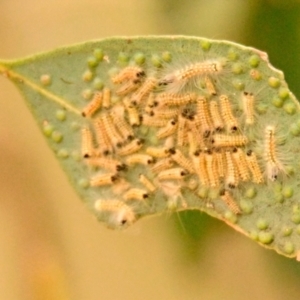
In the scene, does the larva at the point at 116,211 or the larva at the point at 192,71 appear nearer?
the larva at the point at 192,71

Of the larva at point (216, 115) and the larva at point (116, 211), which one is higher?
the larva at point (216, 115)

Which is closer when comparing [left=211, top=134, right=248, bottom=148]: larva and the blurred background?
[left=211, top=134, right=248, bottom=148]: larva

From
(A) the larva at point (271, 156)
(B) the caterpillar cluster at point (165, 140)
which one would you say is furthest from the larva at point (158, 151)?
(A) the larva at point (271, 156)

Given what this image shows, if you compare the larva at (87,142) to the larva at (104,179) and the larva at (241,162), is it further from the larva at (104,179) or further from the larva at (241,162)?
the larva at (241,162)

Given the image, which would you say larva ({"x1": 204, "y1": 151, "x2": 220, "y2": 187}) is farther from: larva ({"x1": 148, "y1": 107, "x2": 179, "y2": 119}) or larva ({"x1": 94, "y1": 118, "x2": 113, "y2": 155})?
larva ({"x1": 94, "y1": 118, "x2": 113, "y2": 155})

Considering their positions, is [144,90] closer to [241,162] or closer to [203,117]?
[203,117]

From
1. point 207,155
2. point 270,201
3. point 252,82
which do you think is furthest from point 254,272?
point 252,82

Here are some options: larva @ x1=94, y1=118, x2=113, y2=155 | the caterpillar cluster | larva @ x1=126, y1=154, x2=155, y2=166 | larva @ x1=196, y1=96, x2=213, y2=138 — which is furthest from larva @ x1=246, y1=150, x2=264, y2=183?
larva @ x1=94, y1=118, x2=113, y2=155
